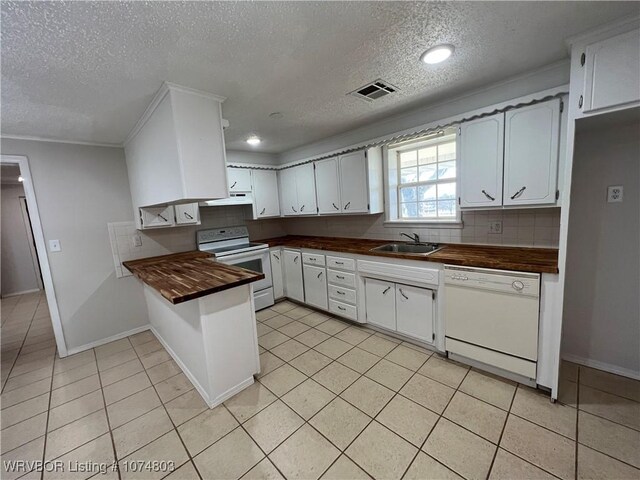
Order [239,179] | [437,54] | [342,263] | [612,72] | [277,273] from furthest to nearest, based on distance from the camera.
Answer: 1. [277,273]
2. [239,179]
3. [342,263]
4. [437,54]
5. [612,72]

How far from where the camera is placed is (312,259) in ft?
10.9

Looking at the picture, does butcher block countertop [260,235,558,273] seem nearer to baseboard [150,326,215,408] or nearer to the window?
the window

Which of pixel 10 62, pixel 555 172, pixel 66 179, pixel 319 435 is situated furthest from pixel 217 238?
pixel 555 172

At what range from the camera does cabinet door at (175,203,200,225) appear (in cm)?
310

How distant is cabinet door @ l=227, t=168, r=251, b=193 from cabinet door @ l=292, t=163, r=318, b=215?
0.70 m

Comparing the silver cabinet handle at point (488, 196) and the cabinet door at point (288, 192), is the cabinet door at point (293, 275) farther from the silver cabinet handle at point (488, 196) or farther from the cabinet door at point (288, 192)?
the silver cabinet handle at point (488, 196)

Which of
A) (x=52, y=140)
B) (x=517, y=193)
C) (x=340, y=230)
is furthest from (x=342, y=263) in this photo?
(x=52, y=140)

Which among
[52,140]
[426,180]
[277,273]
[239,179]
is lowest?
[277,273]

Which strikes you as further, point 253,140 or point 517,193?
point 253,140

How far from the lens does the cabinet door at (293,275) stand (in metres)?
3.55

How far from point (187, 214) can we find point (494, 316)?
10.8ft

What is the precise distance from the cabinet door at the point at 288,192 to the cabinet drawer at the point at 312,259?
78 cm

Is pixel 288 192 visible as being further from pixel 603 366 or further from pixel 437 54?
pixel 603 366

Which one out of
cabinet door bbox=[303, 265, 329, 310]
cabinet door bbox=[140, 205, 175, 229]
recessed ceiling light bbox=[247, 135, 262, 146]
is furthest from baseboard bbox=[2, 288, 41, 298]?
cabinet door bbox=[303, 265, 329, 310]
